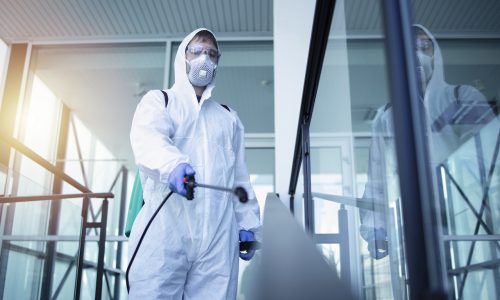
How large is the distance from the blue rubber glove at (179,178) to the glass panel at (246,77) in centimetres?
222

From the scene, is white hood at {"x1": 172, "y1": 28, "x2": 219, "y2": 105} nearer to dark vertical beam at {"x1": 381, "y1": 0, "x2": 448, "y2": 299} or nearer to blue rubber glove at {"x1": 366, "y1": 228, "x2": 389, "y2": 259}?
blue rubber glove at {"x1": 366, "y1": 228, "x2": 389, "y2": 259}

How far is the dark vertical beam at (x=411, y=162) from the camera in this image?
1.27ft

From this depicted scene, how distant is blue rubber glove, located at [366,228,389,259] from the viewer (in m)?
1.25

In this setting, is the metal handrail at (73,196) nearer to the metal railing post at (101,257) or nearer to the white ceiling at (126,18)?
the metal railing post at (101,257)

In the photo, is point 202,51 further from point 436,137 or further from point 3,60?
point 3,60

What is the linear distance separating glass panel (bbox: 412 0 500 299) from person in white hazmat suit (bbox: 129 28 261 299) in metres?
0.63

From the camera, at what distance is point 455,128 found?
1.26m

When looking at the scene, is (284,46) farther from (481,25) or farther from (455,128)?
(455,128)

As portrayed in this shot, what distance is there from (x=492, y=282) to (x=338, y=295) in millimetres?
1220

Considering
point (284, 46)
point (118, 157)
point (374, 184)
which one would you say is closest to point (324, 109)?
point (374, 184)

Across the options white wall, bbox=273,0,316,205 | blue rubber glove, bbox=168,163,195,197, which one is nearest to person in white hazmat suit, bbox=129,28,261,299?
blue rubber glove, bbox=168,163,195,197

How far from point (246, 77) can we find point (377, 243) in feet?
7.99

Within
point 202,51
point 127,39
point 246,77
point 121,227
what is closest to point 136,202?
point 202,51

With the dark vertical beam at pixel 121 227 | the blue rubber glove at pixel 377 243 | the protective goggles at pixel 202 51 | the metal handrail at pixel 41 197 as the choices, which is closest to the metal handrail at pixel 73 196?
the metal handrail at pixel 41 197
